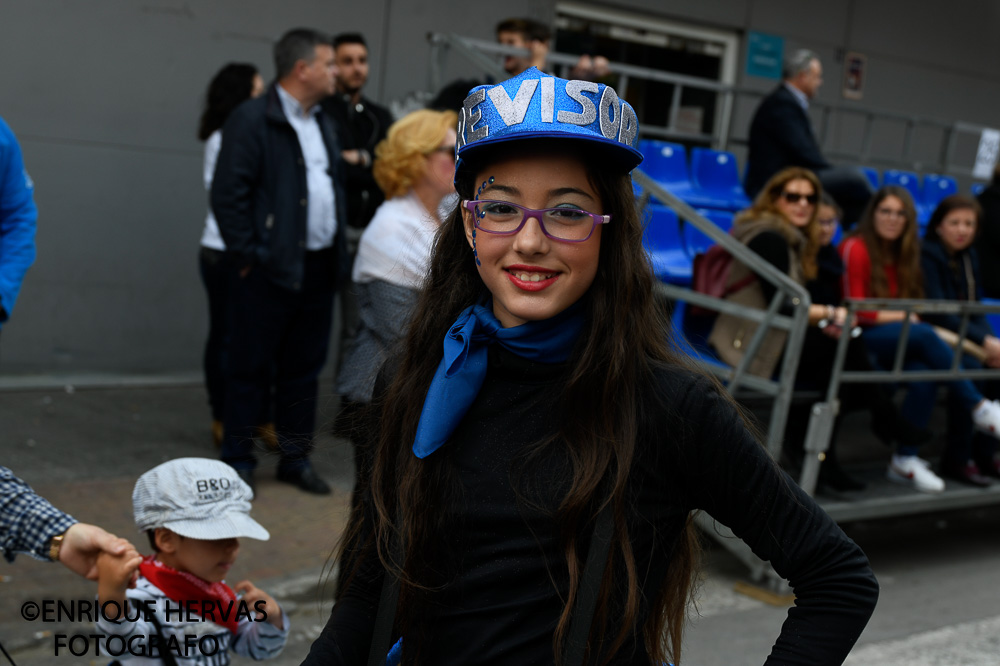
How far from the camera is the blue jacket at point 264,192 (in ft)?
17.4

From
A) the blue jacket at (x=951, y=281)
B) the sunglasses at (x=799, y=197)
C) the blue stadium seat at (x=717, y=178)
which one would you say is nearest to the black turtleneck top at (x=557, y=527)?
the sunglasses at (x=799, y=197)

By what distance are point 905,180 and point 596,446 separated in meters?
8.77

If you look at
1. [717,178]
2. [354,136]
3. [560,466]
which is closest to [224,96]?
[354,136]

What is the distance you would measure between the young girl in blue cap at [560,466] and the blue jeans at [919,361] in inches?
181

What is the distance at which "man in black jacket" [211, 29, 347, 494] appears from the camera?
209 inches

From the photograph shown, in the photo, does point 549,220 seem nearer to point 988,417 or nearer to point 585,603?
point 585,603

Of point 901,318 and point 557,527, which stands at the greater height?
point 557,527

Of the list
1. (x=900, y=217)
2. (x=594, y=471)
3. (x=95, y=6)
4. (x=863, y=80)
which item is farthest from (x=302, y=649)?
(x=863, y=80)

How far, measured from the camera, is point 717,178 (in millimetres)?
8102

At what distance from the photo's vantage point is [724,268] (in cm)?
566

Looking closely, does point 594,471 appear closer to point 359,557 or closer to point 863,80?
point 359,557

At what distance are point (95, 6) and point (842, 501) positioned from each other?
19.4 ft

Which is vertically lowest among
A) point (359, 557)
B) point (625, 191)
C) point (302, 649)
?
point (302, 649)

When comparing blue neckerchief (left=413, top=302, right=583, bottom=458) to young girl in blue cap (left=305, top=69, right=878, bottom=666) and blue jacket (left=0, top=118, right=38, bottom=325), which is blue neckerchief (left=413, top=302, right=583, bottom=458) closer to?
young girl in blue cap (left=305, top=69, right=878, bottom=666)
